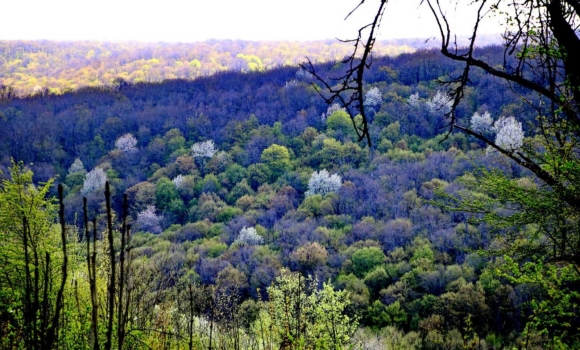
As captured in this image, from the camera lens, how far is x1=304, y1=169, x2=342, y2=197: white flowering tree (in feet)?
139

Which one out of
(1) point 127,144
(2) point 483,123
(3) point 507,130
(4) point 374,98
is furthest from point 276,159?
(3) point 507,130

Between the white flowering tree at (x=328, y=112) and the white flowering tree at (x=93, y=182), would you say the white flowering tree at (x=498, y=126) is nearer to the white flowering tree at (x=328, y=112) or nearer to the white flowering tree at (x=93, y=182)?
the white flowering tree at (x=328, y=112)

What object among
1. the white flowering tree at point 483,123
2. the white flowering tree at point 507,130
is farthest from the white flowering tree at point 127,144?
the white flowering tree at point 507,130

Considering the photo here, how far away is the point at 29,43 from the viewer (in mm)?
108688

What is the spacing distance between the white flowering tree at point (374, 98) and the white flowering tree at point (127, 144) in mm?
32229

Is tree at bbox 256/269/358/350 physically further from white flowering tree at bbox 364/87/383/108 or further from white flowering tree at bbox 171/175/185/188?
white flowering tree at bbox 364/87/383/108

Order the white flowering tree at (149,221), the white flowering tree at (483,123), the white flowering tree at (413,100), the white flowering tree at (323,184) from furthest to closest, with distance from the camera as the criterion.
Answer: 1. the white flowering tree at (413,100)
2. the white flowering tree at (483,123)
3. the white flowering tree at (323,184)
4. the white flowering tree at (149,221)

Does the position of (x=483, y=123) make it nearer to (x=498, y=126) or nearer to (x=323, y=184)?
(x=498, y=126)

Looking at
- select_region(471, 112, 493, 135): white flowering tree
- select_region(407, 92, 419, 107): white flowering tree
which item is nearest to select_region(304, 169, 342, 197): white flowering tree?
select_region(471, 112, 493, 135): white flowering tree

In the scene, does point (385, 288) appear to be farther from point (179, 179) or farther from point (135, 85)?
point (135, 85)

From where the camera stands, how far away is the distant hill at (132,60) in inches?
3275

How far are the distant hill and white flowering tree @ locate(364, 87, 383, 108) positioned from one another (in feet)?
69.5

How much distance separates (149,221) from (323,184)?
17.5m

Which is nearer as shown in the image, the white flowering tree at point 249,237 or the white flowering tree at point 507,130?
the white flowering tree at point 249,237
